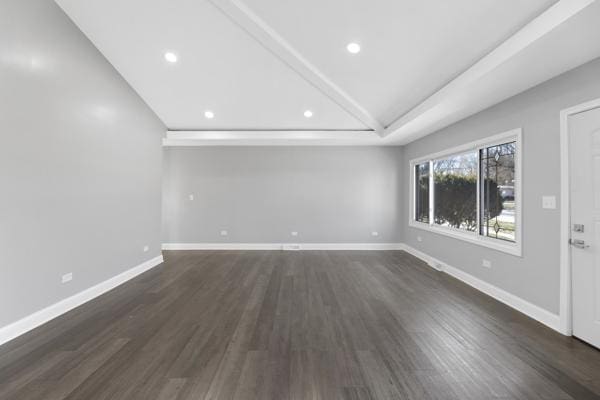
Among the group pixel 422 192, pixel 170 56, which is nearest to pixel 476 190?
pixel 422 192

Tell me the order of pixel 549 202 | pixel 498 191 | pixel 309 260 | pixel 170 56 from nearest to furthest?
pixel 549 202 < pixel 498 191 < pixel 170 56 < pixel 309 260

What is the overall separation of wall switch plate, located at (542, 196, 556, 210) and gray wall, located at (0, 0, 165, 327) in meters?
5.46

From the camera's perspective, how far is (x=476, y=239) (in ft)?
12.7

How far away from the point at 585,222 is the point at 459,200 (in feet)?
7.13

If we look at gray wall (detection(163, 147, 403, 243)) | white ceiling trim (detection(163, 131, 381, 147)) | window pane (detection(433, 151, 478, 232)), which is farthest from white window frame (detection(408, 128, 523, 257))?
white ceiling trim (detection(163, 131, 381, 147))

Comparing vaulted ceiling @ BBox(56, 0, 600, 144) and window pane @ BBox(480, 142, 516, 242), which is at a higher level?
vaulted ceiling @ BBox(56, 0, 600, 144)

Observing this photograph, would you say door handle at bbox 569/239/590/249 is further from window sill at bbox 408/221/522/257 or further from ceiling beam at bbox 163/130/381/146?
ceiling beam at bbox 163/130/381/146

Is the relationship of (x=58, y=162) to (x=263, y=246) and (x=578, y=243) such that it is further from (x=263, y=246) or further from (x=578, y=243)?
(x=578, y=243)

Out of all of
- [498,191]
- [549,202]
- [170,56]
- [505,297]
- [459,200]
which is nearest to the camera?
[549,202]

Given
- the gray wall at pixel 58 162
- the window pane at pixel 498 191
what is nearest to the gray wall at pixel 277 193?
the gray wall at pixel 58 162

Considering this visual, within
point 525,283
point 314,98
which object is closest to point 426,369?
point 525,283

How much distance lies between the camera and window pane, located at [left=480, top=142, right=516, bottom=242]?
3439 millimetres

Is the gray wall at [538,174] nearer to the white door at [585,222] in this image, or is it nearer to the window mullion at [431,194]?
the white door at [585,222]

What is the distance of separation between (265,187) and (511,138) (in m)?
4.77
